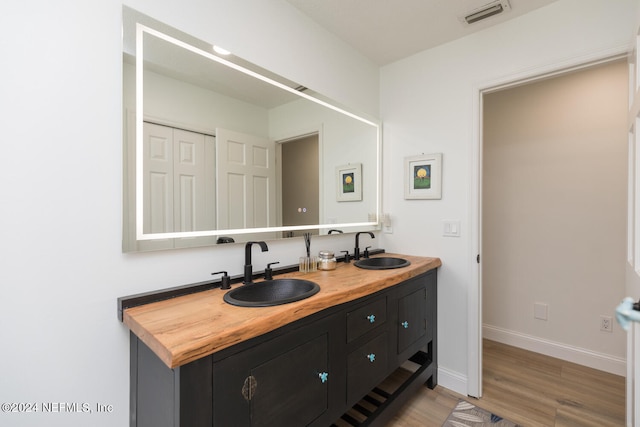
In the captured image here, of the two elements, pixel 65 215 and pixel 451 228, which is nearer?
pixel 65 215

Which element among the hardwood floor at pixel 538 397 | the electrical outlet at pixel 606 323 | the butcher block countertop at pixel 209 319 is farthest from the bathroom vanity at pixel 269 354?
the electrical outlet at pixel 606 323

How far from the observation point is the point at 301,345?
3.77ft

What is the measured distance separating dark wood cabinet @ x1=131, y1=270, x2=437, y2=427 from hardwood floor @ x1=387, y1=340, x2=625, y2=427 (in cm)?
29

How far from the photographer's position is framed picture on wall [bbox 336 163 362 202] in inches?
86.2

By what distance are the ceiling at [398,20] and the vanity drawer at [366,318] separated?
175 cm

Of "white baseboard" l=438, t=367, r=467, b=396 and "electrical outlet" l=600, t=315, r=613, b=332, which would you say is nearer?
"white baseboard" l=438, t=367, r=467, b=396

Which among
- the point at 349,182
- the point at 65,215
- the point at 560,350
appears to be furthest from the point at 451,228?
the point at 65,215

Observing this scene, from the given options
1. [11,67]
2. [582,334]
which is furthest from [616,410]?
[11,67]

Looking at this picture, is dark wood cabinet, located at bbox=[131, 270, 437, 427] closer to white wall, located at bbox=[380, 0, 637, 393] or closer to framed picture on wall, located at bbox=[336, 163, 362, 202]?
white wall, located at bbox=[380, 0, 637, 393]

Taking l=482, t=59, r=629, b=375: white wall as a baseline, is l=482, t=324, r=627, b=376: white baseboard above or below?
below

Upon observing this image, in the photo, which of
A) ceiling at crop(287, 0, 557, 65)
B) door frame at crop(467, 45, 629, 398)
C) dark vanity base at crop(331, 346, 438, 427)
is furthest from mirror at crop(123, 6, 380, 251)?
dark vanity base at crop(331, 346, 438, 427)

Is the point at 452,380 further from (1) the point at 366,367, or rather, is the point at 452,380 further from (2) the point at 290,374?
(2) the point at 290,374

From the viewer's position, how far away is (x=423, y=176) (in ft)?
7.37

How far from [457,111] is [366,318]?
1598mm
